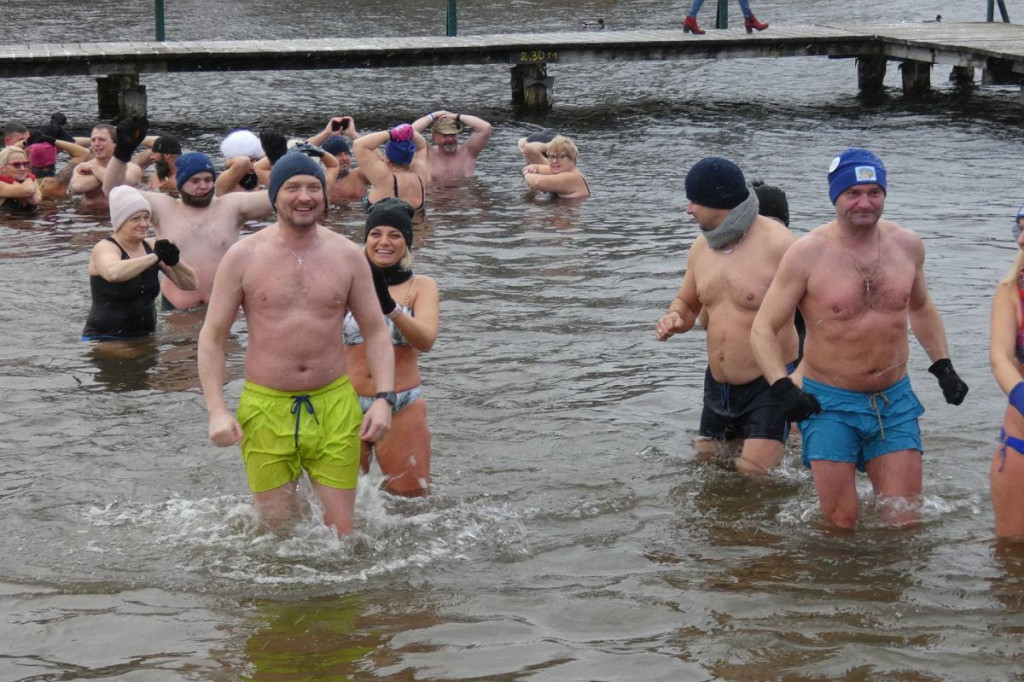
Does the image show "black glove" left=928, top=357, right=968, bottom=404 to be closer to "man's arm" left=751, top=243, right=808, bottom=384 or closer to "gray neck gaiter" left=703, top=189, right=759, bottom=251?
"man's arm" left=751, top=243, right=808, bottom=384

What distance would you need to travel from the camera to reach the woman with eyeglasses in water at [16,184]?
14.7 metres

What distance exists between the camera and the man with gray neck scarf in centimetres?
685

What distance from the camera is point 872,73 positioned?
76.6 feet

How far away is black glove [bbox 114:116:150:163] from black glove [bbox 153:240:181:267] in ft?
6.49

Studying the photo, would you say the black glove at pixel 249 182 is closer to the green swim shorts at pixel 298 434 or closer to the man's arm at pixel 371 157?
the man's arm at pixel 371 157

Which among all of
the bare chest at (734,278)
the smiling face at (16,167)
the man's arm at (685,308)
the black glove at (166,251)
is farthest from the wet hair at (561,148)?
the bare chest at (734,278)

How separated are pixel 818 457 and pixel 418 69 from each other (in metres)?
21.8

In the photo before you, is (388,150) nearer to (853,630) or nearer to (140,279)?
(140,279)

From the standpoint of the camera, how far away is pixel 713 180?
6785 mm

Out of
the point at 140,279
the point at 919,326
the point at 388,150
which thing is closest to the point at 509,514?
the point at 919,326

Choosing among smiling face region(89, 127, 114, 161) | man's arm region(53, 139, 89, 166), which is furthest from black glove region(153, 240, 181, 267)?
man's arm region(53, 139, 89, 166)

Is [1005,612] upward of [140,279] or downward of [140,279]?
downward

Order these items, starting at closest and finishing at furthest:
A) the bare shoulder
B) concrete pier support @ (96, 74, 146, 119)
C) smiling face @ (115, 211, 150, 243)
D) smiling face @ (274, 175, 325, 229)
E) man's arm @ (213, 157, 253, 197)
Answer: smiling face @ (274, 175, 325, 229) → smiling face @ (115, 211, 150, 243) → the bare shoulder → man's arm @ (213, 157, 253, 197) → concrete pier support @ (96, 74, 146, 119)

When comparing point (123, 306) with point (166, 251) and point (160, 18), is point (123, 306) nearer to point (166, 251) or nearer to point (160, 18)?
point (166, 251)
